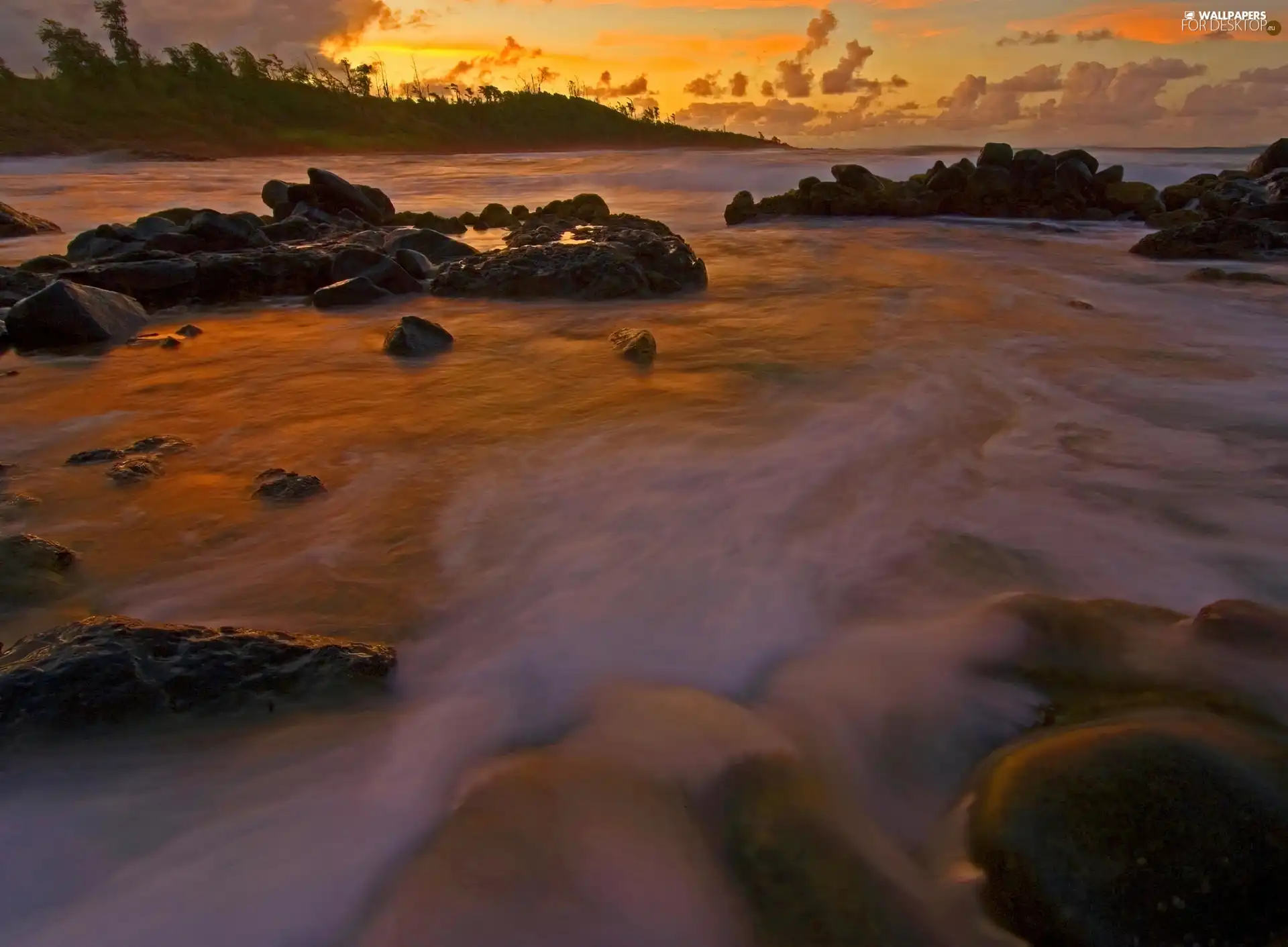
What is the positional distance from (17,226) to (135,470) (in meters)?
12.2

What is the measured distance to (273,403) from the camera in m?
4.06

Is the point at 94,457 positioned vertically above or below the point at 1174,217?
below

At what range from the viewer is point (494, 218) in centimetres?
1316

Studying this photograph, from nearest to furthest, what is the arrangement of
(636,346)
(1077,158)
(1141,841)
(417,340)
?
(1141,841), (636,346), (417,340), (1077,158)

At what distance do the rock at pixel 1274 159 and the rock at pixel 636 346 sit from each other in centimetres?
1353

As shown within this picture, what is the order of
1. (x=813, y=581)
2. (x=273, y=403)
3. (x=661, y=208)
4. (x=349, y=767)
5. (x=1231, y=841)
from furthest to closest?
(x=661, y=208) < (x=273, y=403) < (x=813, y=581) < (x=349, y=767) < (x=1231, y=841)

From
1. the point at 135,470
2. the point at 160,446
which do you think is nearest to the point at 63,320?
the point at 160,446

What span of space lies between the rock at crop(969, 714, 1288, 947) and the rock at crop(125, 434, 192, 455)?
325 cm

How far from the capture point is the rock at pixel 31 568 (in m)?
2.20

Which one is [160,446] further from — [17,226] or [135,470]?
[17,226]

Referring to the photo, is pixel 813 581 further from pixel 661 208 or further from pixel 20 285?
pixel 661 208

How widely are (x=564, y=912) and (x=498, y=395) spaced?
122 inches

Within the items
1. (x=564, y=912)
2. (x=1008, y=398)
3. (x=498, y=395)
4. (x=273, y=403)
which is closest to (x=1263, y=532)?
(x=1008, y=398)

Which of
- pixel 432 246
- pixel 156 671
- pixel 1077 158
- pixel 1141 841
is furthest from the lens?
pixel 1077 158
